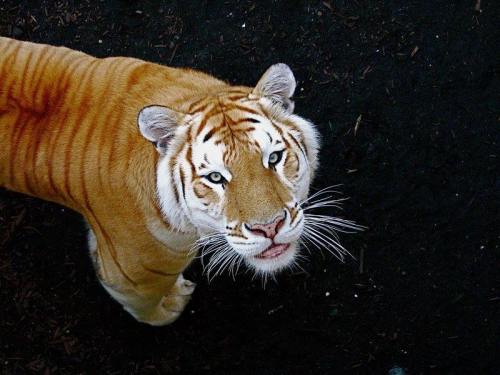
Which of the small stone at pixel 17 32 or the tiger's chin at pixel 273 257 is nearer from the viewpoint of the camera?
the tiger's chin at pixel 273 257

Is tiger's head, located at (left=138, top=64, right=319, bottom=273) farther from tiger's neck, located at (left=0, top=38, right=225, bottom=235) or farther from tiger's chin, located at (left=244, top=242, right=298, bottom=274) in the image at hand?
tiger's neck, located at (left=0, top=38, right=225, bottom=235)

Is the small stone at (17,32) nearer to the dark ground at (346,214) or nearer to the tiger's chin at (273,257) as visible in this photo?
the dark ground at (346,214)

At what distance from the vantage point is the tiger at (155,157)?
1501mm

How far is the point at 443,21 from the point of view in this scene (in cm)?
259

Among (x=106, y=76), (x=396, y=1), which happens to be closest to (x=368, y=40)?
(x=396, y=1)

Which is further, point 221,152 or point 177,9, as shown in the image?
point 177,9

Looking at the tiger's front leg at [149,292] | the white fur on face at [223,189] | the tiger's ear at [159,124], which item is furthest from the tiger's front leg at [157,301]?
the tiger's ear at [159,124]

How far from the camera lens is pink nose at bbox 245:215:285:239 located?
1478mm

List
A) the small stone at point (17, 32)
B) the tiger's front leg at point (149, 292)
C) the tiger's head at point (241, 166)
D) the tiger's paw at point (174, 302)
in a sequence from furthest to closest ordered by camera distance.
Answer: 1. the small stone at point (17, 32)
2. the tiger's paw at point (174, 302)
3. the tiger's front leg at point (149, 292)
4. the tiger's head at point (241, 166)

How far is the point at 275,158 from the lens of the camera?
1.51m

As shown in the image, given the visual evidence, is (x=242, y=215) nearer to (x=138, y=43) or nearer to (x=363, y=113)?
(x=363, y=113)

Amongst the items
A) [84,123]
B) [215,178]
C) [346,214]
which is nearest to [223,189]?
[215,178]

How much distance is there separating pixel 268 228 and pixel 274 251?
11 centimetres

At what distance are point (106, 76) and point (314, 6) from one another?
1.14 metres
